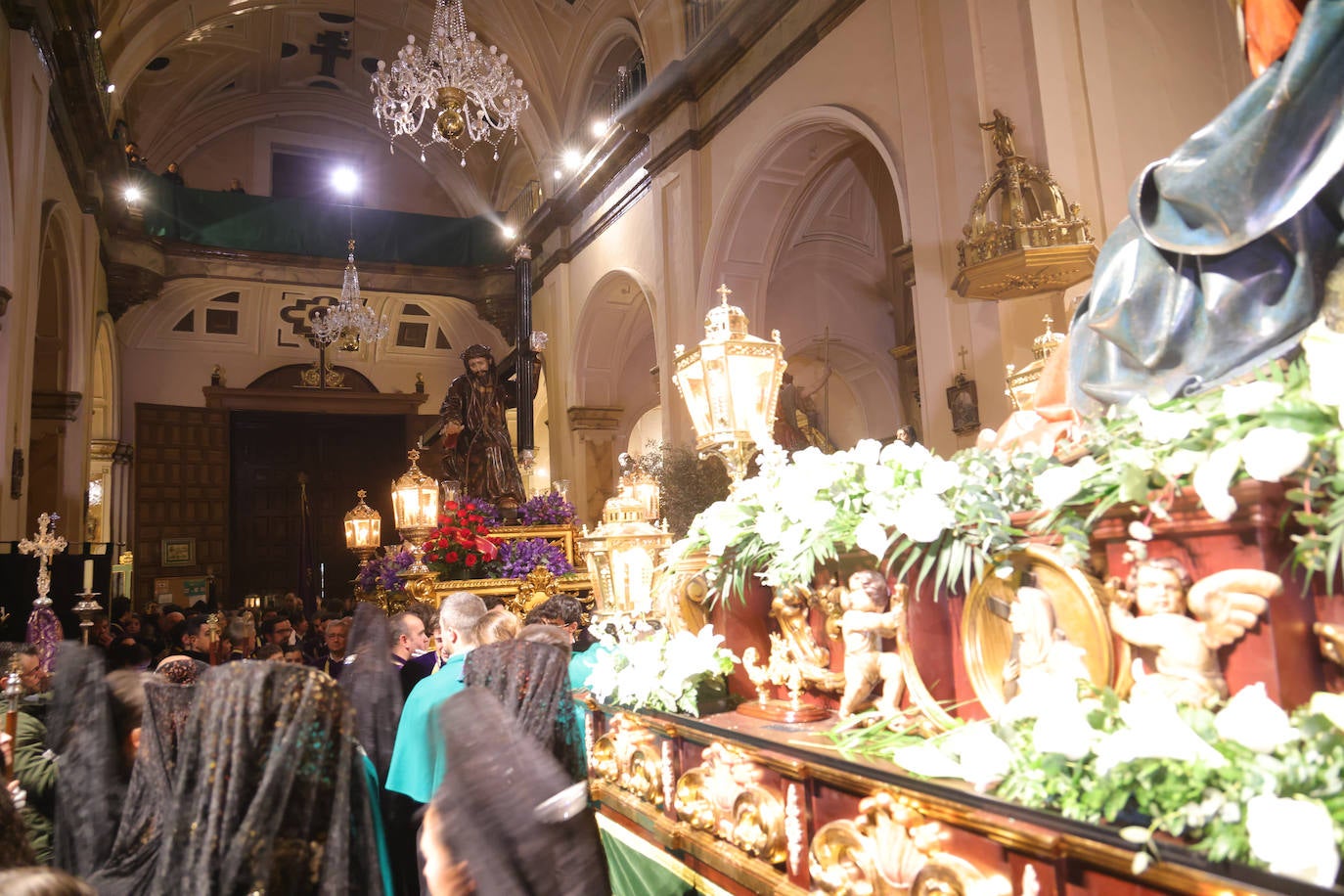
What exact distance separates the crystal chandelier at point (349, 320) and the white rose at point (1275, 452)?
17188mm

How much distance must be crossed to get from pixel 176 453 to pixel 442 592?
42.3 feet

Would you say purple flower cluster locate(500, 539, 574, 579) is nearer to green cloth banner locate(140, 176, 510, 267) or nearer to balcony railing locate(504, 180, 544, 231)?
balcony railing locate(504, 180, 544, 231)

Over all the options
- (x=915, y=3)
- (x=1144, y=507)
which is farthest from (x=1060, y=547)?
(x=915, y=3)

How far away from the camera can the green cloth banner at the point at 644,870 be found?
2803 millimetres

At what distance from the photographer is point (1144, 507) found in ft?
5.82

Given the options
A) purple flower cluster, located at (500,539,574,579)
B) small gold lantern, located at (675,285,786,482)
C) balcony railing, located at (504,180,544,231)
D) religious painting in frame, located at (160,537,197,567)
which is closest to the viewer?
small gold lantern, located at (675,285,786,482)

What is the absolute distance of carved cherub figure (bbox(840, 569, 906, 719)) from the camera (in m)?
2.42

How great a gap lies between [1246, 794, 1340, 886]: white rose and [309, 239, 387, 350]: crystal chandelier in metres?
17.4

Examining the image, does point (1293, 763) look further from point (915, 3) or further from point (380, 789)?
point (915, 3)

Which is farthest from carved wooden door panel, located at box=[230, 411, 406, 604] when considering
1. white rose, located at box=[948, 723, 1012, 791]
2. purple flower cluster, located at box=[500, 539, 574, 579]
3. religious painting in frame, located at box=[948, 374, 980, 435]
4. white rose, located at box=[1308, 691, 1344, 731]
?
white rose, located at box=[1308, 691, 1344, 731]

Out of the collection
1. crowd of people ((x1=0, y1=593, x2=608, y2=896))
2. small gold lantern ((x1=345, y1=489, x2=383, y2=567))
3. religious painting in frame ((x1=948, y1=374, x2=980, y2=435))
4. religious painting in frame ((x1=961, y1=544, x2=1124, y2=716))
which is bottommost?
crowd of people ((x1=0, y1=593, x2=608, y2=896))

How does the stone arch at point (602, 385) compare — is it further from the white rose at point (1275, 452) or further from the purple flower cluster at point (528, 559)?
the white rose at point (1275, 452)

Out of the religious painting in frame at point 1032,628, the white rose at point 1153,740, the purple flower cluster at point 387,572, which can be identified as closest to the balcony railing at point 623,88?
the purple flower cluster at point 387,572

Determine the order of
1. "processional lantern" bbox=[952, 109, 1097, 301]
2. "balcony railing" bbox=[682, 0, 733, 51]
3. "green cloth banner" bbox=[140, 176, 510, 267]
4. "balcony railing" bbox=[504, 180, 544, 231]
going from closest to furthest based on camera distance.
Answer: "processional lantern" bbox=[952, 109, 1097, 301] < "balcony railing" bbox=[682, 0, 733, 51] < "green cloth banner" bbox=[140, 176, 510, 267] < "balcony railing" bbox=[504, 180, 544, 231]
